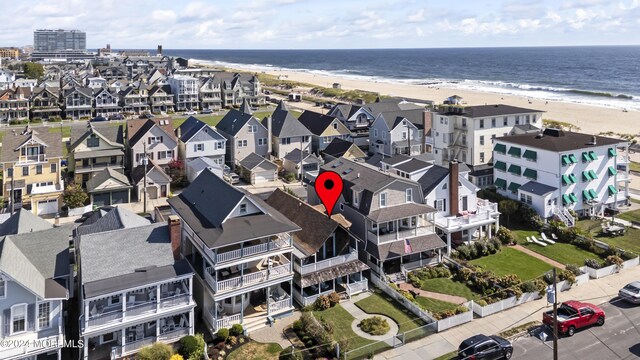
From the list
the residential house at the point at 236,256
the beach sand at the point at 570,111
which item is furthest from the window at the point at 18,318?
the beach sand at the point at 570,111

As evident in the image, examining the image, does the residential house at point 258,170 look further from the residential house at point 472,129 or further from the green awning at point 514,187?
the green awning at point 514,187

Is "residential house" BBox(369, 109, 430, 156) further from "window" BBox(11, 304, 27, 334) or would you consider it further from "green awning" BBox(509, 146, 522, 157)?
"window" BBox(11, 304, 27, 334)

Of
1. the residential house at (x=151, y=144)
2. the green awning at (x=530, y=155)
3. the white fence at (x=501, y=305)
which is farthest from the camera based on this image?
the residential house at (x=151, y=144)

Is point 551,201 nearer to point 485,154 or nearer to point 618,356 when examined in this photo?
point 485,154

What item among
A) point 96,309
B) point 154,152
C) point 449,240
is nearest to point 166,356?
point 96,309

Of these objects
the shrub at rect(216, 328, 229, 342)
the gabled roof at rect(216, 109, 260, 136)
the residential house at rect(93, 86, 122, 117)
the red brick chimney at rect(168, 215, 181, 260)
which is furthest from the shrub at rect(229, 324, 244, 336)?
the residential house at rect(93, 86, 122, 117)

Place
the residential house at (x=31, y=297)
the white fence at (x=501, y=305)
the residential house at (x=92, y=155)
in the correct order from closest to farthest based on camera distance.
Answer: the residential house at (x=31, y=297)
the white fence at (x=501, y=305)
the residential house at (x=92, y=155)

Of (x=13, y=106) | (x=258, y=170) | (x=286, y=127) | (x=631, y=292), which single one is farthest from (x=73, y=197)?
(x=13, y=106)
